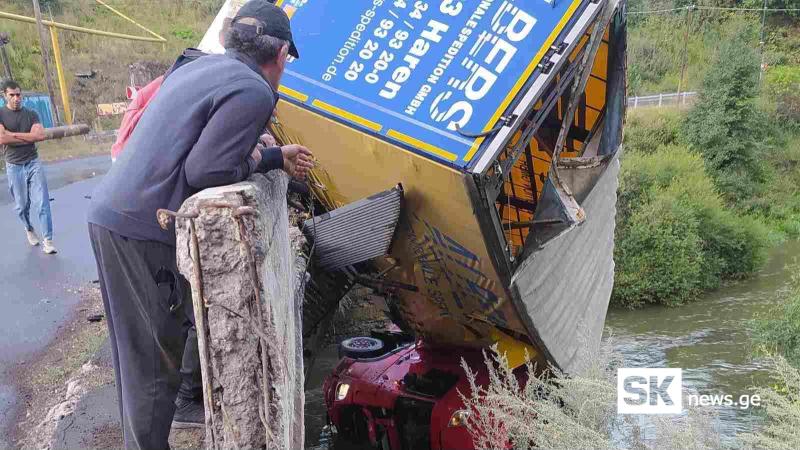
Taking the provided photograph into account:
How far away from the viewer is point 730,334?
11.5 metres

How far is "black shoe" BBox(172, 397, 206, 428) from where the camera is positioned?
9.81 feet

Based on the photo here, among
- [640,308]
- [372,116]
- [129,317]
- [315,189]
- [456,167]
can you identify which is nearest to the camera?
[129,317]

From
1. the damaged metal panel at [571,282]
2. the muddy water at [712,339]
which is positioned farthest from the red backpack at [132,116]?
the muddy water at [712,339]

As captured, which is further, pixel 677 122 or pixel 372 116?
pixel 677 122

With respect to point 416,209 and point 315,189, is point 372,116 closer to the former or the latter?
point 416,209

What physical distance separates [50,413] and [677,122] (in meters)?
19.5

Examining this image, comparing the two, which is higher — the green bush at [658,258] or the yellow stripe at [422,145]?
→ the yellow stripe at [422,145]

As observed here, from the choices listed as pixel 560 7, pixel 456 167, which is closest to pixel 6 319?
pixel 456 167

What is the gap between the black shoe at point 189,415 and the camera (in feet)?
9.81

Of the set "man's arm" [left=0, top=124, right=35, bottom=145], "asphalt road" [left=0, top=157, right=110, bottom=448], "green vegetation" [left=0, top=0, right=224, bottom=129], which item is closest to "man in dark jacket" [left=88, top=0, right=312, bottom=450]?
"asphalt road" [left=0, top=157, right=110, bottom=448]

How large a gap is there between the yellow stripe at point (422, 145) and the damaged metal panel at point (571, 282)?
2.90 ft

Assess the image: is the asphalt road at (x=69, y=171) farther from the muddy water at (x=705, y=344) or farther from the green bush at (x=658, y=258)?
the green bush at (x=658, y=258)

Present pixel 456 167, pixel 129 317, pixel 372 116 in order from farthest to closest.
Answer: pixel 372 116 < pixel 456 167 < pixel 129 317

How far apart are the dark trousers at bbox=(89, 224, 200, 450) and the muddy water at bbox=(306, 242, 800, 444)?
4006mm
